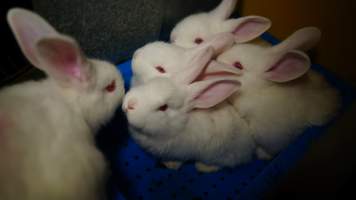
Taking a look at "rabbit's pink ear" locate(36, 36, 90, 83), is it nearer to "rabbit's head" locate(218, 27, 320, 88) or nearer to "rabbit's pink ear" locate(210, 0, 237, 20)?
"rabbit's head" locate(218, 27, 320, 88)

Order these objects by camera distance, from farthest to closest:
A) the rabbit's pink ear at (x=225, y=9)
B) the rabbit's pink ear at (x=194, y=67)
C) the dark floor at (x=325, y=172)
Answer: the rabbit's pink ear at (x=225, y=9) < the rabbit's pink ear at (x=194, y=67) < the dark floor at (x=325, y=172)

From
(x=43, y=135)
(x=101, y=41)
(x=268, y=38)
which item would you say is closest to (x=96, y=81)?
(x=43, y=135)

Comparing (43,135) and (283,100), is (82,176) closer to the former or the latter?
(43,135)

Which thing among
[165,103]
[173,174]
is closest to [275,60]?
[165,103]

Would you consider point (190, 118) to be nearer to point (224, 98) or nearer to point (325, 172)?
point (224, 98)

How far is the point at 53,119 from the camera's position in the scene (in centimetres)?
112

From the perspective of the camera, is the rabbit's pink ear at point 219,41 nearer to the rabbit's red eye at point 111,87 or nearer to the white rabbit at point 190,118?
the white rabbit at point 190,118

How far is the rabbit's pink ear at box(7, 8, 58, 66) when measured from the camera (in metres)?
1.06

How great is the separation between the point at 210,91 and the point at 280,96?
0.35 metres

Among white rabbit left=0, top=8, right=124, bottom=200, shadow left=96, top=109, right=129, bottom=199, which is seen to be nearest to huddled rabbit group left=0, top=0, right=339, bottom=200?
white rabbit left=0, top=8, right=124, bottom=200

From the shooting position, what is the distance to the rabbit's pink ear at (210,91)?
1392 mm

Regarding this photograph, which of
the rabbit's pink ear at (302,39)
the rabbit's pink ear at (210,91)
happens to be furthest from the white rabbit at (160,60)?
the rabbit's pink ear at (302,39)

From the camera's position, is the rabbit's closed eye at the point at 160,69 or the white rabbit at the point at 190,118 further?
the rabbit's closed eye at the point at 160,69

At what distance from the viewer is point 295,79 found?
164cm
